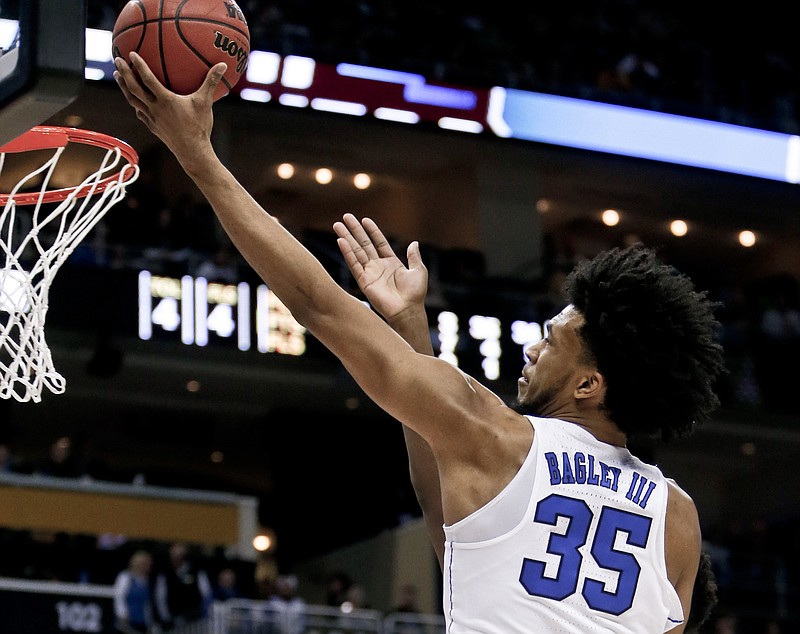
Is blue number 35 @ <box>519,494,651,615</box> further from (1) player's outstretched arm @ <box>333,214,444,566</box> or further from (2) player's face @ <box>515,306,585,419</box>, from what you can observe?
(1) player's outstretched arm @ <box>333,214,444,566</box>

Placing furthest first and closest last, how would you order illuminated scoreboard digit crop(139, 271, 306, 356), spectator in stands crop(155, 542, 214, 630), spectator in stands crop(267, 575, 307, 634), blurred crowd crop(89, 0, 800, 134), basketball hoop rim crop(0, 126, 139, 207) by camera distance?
1. blurred crowd crop(89, 0, 800, 134)
2. illuminated scoreboard digit crop(139, 271, 306, 356)
3. spectator in stands crop(155, 542, 214, 630)
4. spectator in stands crop(267, 575, 307, 634)
5. basketball hoop rim crop(0, 126, 139, 207)

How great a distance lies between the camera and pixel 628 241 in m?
19.8

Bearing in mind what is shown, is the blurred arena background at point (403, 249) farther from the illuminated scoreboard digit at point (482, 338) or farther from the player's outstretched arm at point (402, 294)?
the player's outstretched arm at point (402, 294)

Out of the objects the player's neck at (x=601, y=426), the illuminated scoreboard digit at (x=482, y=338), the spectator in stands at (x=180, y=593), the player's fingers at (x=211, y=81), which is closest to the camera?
the player's fingers at (x=211, y=81)

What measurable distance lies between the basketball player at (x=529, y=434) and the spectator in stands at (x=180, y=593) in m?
9.45

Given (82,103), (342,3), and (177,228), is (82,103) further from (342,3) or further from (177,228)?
(342,3)

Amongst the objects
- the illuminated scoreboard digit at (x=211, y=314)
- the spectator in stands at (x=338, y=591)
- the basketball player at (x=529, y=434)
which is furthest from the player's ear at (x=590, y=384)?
the illuminated scoreboard digit at (x=211, y=314)

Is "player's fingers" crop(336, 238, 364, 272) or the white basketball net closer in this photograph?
"player's fingers" crop(336, 238, 364, 272)

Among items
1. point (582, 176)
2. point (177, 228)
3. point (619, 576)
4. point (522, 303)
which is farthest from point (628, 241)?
point (619, 576)

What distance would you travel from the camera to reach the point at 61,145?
13.7 feet

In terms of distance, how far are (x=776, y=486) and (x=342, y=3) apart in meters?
9.60

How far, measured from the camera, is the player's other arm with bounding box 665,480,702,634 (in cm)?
279

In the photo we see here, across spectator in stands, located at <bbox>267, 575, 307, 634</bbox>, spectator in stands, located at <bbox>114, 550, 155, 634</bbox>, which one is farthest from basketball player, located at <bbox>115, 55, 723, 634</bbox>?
spectator in stands, located at <bbox>114, 550, 155, 634</bbox>

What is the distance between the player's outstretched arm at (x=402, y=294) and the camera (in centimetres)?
305
